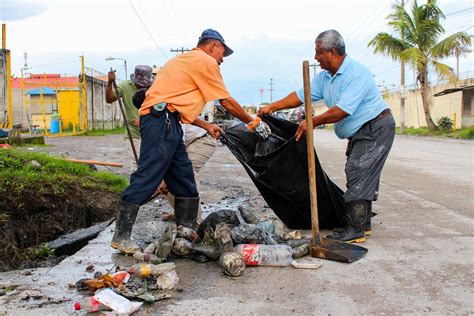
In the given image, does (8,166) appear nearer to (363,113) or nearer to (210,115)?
(363,113)

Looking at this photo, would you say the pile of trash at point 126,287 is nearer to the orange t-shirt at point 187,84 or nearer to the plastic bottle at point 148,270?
the plastic bottle at point 148,270

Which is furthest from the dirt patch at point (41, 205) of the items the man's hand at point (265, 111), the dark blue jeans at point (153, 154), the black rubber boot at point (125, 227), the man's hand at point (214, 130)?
the man's hand at point (265, 111)

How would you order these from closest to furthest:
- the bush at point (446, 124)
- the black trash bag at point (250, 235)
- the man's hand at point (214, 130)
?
1. the black trash bag at point (250, 235)
2. the man's hand at point (214, 130)
3. the bush at point (446, 124)

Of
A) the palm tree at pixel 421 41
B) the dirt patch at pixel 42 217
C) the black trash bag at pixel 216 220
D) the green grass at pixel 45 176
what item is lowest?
the dirt patch at pixel 42 217

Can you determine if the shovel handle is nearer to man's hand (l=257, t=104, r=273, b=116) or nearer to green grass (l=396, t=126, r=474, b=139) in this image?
man's hand (l=257, t=104, r=273, b=116)

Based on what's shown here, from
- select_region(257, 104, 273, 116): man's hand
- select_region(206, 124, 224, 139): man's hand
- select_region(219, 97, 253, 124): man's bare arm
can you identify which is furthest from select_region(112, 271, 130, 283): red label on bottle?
select_region(257, 104, 273, 116): man's hand

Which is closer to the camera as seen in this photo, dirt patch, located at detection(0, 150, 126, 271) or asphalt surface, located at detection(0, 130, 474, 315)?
asphalt surface, located at detection(0, 130, 474, 315)

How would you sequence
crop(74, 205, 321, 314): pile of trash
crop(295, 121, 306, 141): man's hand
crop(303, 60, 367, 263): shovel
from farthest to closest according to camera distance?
crop(295, 121, 306, 141): man's hand → crop(303, 60, 367, 263): shovel → crop(74, 205, 321, 314): pile of trash

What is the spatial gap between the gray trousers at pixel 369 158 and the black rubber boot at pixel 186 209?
4.74 feet

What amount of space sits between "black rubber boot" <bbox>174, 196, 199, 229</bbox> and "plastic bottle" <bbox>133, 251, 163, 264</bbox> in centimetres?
66

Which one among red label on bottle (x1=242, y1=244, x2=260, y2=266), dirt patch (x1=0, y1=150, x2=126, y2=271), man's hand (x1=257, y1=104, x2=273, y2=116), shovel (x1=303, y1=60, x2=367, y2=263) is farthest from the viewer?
dirt patch (x1=0, y1=150, x2=126, y2=271)

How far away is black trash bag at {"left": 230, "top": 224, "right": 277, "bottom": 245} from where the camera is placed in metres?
4.02

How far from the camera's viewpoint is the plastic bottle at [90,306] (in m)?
2.86

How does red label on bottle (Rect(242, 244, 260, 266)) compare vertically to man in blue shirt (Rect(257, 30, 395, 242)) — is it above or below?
below
